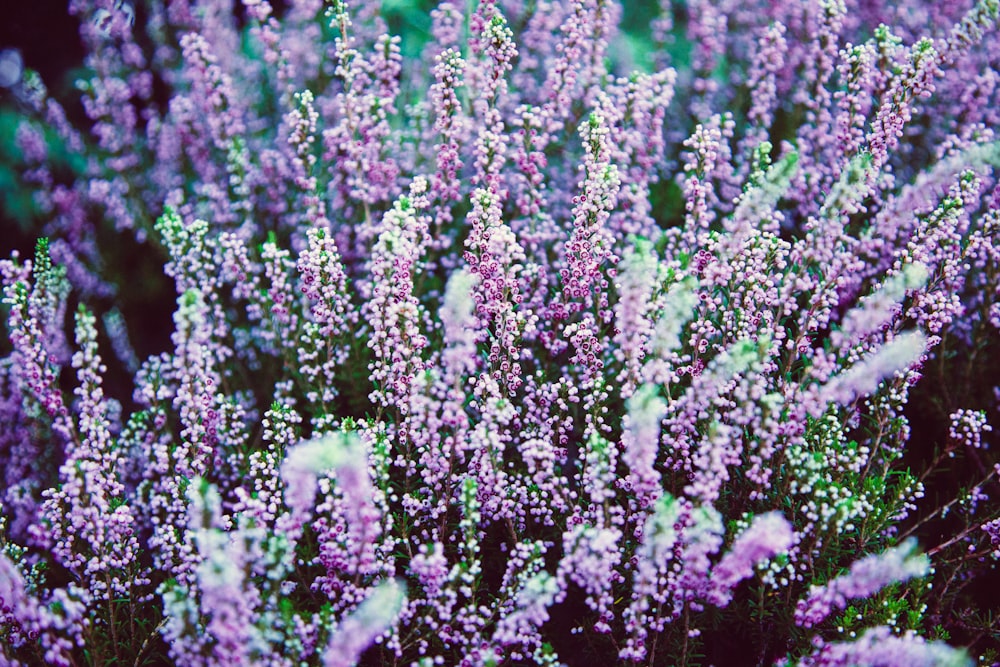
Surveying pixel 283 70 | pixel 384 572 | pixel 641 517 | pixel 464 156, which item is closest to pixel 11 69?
pixel 283 70

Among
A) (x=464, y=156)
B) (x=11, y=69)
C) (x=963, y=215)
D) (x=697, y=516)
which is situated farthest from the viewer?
(x=11, y=69)

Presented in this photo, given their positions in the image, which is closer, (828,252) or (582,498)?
(828,252)

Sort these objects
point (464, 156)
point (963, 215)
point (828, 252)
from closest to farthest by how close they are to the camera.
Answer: point (828, 252) → point (963, 215) → point (464, 156)

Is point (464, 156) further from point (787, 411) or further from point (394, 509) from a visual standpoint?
point (787, 411)

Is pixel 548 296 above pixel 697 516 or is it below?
above

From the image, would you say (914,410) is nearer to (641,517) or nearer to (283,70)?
(641,517)

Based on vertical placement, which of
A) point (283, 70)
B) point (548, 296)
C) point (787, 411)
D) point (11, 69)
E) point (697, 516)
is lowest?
point (697, 516)

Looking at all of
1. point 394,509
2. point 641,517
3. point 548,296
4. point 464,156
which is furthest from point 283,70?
point 641,517
